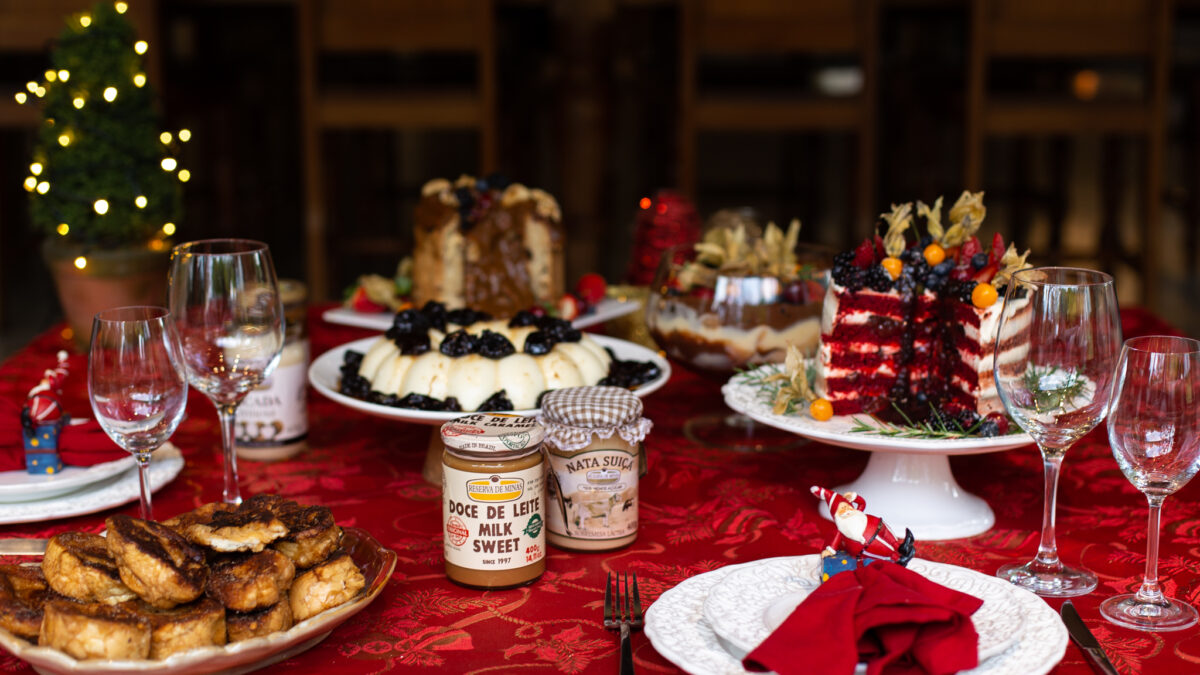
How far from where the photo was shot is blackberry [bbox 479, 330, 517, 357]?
4.95 ft

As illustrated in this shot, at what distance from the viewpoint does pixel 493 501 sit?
1146 mm

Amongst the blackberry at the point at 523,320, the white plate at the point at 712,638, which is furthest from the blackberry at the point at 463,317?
the white plate at the point at 712,638

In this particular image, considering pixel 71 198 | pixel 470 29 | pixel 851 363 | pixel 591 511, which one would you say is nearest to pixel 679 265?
pixel 851 363

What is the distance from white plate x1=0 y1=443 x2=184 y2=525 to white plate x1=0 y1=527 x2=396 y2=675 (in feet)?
1.25

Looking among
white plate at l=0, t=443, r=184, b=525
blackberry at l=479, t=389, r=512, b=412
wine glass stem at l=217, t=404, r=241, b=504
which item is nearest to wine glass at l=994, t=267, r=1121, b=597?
blackberry at l=479, t=389, r=512, b=412

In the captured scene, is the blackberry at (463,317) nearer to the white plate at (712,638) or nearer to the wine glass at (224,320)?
the wine glass at (224,320)

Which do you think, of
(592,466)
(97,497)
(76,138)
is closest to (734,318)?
(592,466)

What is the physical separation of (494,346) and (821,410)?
41 centimetres

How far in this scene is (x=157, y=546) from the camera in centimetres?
98

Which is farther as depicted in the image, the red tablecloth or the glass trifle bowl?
the glass trifle bowl

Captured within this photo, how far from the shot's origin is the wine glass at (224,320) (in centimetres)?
135

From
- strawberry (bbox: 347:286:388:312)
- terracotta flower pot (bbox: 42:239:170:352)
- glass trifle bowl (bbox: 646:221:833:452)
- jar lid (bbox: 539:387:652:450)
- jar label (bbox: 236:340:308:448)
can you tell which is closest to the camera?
jar lid (bbox: 539:387:652:450)

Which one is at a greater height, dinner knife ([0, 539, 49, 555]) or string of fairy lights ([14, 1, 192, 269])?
string of fairy lights ([14, 1, 192, 269])

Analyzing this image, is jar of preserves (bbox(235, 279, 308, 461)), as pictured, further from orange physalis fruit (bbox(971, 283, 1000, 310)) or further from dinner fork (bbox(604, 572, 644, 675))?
orange physalis fruit (bbox(971, 283, 1000, 310))
